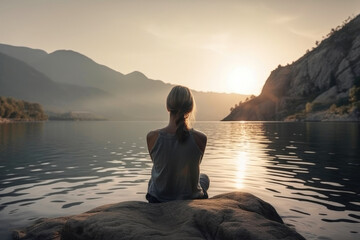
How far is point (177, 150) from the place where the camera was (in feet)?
24.2

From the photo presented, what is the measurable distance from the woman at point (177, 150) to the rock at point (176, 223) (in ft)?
1.78

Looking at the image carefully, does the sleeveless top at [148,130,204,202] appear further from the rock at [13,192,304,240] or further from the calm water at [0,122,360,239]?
the calm water at [0,122,360,239]

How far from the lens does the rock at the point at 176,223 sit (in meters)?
5.50

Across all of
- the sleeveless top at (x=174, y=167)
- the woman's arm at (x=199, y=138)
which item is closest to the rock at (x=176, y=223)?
the sleeveless top at (x=174, y=167)

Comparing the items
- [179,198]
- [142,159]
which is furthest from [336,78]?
[179,198]

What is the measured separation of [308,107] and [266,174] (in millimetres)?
167949

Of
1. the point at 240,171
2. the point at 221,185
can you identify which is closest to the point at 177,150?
the point at 221,185

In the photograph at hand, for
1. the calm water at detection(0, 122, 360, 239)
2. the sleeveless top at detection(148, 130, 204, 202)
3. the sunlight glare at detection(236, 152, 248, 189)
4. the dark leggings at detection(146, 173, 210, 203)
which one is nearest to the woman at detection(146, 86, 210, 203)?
the sleeveless top at detection(148, 130, 204, 202)

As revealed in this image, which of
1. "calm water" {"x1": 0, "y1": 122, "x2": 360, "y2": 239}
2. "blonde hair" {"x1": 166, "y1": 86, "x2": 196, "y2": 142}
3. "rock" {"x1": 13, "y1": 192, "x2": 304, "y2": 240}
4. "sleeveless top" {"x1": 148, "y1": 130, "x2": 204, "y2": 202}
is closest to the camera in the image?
"rock" {"x1": 13, "y1": 192, "x2": 304, "y2": 240}

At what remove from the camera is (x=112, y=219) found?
606cm

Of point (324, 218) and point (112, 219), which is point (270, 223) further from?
point (324, 218)

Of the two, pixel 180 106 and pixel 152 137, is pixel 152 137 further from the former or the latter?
pixel 180 106

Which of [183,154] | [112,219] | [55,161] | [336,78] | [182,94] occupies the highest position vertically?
[336,78]

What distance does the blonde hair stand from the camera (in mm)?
7142
